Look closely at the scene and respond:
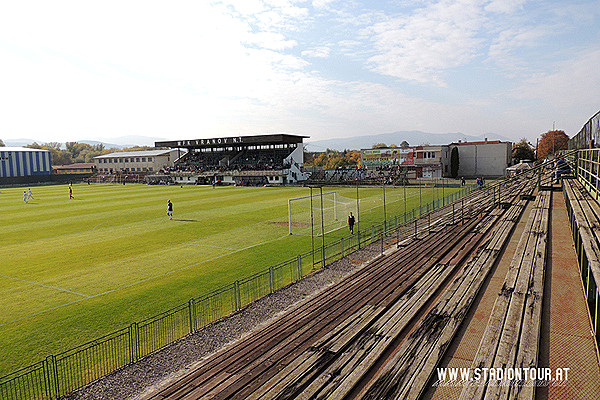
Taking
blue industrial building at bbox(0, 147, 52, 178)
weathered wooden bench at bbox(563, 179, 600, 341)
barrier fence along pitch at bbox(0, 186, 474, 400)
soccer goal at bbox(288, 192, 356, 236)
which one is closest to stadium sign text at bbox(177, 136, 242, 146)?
blue industrial building at bbox(0, 147, 52, 178)

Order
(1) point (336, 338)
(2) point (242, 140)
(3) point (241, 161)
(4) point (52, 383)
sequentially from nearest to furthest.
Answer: (1) point (336, 338)
(4) point (52, 383)
(2) point (242, 140)
(3) point (241, 161)

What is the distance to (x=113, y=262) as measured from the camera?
64.8 ft

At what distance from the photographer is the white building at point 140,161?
100500 millimetres

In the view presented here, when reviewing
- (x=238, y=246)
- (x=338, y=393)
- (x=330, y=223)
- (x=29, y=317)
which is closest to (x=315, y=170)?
(x=330, y=223)

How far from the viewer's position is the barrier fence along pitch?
9.00 m

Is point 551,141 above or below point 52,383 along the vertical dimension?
above

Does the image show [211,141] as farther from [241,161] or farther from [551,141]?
[551,141]

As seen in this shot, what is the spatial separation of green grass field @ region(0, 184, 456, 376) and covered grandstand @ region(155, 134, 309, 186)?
1553 inches

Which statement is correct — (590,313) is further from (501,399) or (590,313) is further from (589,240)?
(501,399)

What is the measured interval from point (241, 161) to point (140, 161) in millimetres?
33019

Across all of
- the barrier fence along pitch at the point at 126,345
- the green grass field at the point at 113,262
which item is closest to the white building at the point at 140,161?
the green grass field at the point at 113,262

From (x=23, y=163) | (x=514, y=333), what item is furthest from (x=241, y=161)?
(x=514, y=333)

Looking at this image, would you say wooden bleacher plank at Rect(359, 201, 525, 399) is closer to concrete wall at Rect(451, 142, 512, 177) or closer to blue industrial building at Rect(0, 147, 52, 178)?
concrete wall at Rect(451, 142, 512, 177)

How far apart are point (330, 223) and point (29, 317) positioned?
2067 centimetres
